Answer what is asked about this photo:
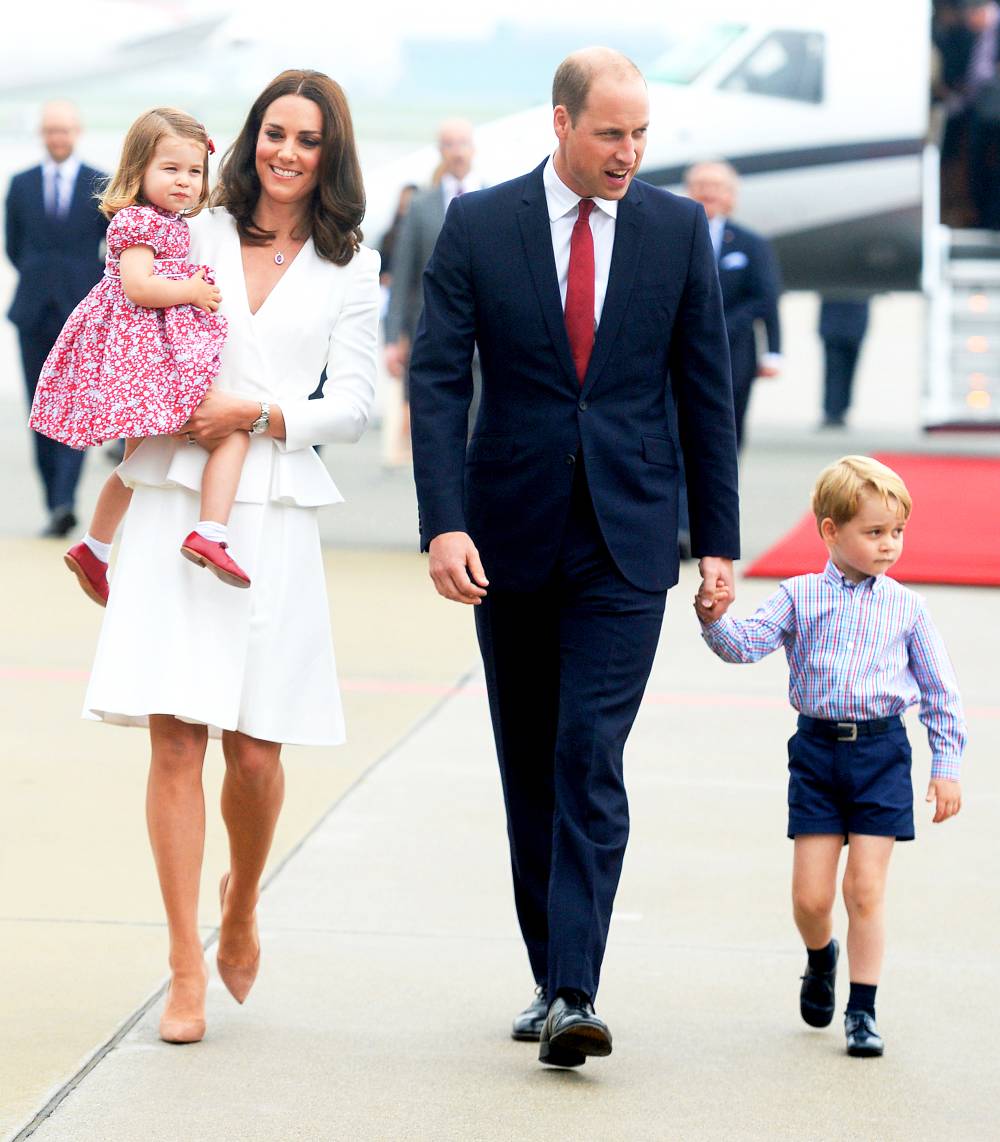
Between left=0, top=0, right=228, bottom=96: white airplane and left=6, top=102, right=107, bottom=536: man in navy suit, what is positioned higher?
left=0, top=0, right=228, bottom=96: white airplane

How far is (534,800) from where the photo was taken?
399 cm

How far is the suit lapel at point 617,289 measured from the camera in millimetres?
3793

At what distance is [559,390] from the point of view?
3818 millimetres

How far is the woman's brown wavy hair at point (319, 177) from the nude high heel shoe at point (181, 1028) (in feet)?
4.63

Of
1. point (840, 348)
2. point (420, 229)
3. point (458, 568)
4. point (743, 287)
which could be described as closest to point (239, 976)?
point (458, 568)

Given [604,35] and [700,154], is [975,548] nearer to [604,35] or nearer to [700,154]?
[700,154]

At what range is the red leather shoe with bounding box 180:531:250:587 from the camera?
3.74 metres

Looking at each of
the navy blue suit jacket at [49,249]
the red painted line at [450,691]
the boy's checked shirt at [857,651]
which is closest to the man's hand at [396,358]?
the navy blue suit jacket at [49,249]

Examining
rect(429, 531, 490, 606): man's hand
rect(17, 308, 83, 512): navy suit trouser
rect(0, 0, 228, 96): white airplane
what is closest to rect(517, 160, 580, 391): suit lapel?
rect(429, 531, 490, 606): man's hand

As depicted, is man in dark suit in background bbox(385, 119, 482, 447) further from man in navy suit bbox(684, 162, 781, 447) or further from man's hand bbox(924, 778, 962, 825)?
man's hand bbox(924, 778, 962, 825)

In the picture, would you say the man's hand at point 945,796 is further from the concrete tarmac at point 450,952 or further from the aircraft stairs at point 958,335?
the aircraft stairs at point 958,335

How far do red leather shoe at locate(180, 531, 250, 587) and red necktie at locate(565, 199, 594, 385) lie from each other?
27.6 inches

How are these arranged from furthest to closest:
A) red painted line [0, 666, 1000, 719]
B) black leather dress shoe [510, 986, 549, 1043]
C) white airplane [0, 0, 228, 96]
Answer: white airplane [0, 0, 228, 96]
red painted line [0, 666, 1000, 719]
black leather dress shoe [510, 986, 549, 1043]

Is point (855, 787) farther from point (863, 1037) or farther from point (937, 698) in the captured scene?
point (863, 1037)
